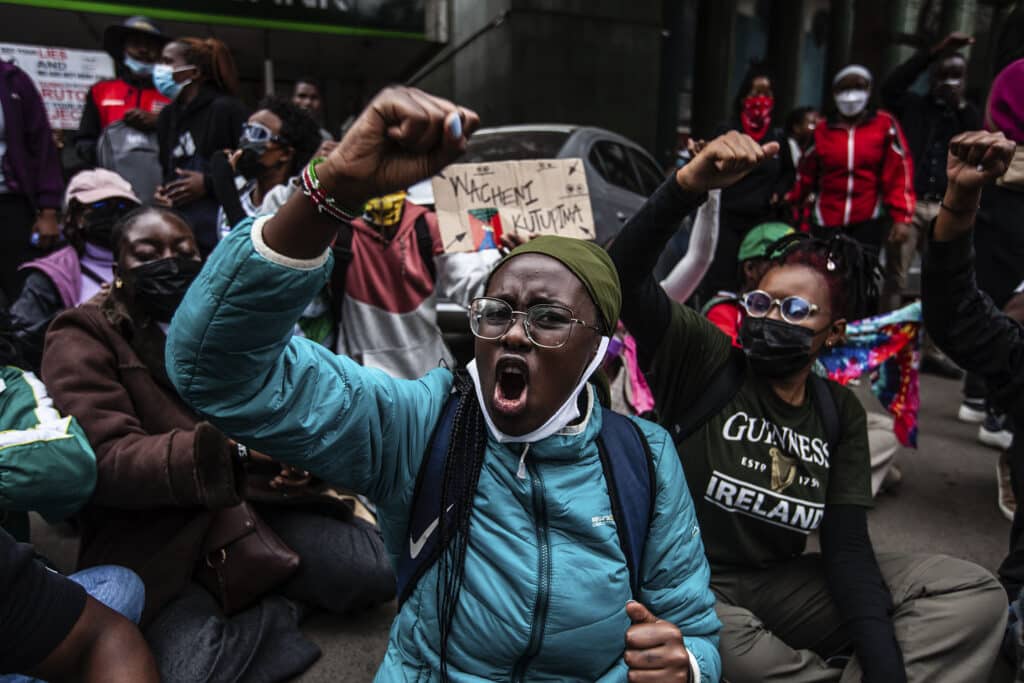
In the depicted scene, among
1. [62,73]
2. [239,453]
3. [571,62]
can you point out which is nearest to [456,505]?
[239,453]

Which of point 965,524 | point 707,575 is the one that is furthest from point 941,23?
point 707,575

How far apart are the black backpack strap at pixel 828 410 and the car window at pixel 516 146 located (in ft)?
12.4

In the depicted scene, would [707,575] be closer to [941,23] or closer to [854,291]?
[854,291]

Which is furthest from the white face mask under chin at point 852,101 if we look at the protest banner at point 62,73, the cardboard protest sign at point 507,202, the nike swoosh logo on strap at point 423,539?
the protest banner at point 62,73

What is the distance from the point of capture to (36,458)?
6.37ft

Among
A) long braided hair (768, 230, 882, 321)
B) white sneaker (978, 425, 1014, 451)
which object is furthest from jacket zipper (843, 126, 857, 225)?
long braided hair (768, 230, 882, 321)

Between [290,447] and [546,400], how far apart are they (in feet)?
1.84

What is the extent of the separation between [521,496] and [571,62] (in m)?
10.7

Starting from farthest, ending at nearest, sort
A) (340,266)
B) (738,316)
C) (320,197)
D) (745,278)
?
(745,278) → (738,316) → (340,266) → (320,197)

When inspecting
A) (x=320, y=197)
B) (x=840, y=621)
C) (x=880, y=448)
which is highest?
(x=320, y=197)

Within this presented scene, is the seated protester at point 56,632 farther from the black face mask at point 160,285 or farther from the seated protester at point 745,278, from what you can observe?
the seated protester at point 745,278

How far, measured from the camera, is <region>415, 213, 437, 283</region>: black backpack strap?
3418 millimetres

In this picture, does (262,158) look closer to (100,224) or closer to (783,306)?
(100,224)

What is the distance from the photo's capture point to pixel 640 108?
1187 centimetres
